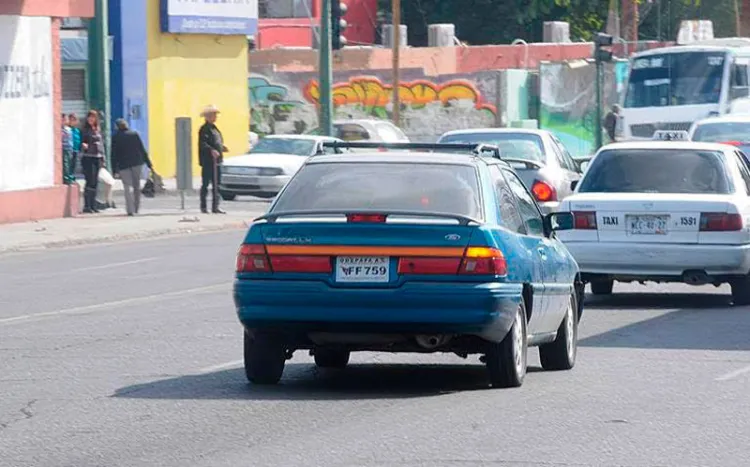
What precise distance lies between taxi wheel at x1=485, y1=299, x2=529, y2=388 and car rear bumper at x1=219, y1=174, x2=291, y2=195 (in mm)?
24573

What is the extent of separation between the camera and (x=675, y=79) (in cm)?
4297

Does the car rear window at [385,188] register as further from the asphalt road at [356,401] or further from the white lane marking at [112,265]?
the white lane marking at [112,265]

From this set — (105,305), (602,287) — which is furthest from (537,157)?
(105,305)

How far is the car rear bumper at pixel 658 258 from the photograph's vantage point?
16.3 metres

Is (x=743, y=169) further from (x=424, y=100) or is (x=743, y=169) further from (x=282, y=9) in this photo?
(x=282, y=9)

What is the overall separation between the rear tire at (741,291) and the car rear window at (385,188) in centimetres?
657

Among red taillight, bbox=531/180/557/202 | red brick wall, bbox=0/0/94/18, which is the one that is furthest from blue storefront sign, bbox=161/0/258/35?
red taillight, bbox=531/180/557/202

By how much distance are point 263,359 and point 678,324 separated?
5454 millimetres

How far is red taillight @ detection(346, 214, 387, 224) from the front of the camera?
10391mm

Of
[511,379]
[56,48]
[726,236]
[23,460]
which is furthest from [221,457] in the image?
[56,48]

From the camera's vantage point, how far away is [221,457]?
8.38 m

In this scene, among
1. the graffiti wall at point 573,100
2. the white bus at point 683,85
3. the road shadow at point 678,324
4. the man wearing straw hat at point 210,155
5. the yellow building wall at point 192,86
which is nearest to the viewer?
the road shadow at point 678,324

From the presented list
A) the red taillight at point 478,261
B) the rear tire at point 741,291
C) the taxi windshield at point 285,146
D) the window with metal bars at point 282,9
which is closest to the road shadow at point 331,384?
the red taillight at point 478,261

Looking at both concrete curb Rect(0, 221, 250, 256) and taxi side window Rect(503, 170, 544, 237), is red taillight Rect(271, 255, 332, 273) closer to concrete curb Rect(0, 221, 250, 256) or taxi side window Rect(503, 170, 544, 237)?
taxi side window Rect(503, 170, 544, 237)
